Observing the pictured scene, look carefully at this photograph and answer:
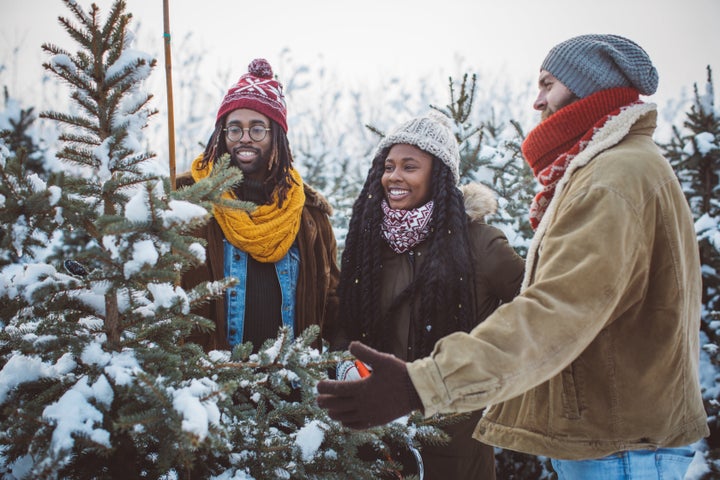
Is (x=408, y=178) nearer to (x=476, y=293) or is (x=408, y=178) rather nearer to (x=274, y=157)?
(x=476, y=293)

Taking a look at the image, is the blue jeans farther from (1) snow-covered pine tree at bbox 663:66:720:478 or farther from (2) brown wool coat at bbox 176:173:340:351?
(1) snow-covered pine tree at bbox 663:66:720:478

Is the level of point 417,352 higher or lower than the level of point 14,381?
lower

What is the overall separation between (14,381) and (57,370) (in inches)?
4.7

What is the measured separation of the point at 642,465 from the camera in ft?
5.15

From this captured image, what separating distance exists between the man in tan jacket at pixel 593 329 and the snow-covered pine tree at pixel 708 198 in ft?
12.0

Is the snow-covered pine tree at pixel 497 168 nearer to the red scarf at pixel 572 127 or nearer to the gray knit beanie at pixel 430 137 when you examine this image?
the gray knit beanie at pixel 430 137

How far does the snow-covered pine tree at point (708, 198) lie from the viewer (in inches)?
185

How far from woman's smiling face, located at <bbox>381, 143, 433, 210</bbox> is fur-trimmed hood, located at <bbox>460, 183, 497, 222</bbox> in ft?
0.88

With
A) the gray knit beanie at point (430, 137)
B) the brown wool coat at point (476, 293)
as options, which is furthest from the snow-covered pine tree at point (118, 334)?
the gray knit beanie at point (430, 137)

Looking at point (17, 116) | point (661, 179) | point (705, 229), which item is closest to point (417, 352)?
point (661, 179)

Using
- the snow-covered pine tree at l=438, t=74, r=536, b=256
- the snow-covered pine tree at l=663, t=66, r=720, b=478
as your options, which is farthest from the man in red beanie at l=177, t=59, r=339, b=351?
the snow-covered pine tree at l=663, t=66, r=720, b=478

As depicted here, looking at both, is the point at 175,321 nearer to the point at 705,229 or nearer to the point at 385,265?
the point at 385,265

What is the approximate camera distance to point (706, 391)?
4633mm

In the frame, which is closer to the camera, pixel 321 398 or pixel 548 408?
pixel 321 398
